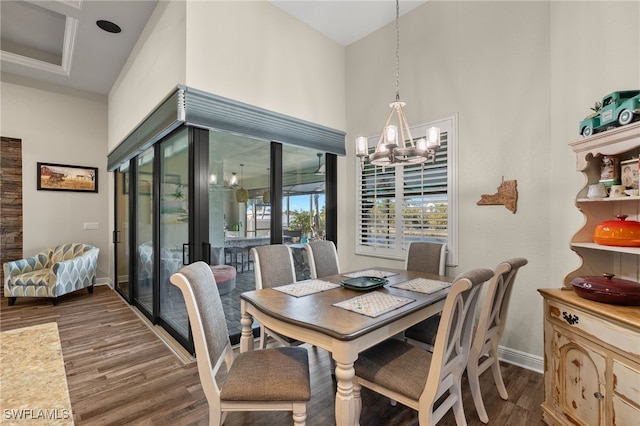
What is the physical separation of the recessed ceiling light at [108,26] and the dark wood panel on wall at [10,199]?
2.72m

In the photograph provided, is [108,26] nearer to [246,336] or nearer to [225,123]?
[225,123]

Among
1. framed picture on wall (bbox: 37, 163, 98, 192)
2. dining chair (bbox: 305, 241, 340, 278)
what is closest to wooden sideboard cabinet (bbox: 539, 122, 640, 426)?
dining chair (bbox: 305, 241, 340, 278)

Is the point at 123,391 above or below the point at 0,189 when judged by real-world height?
below

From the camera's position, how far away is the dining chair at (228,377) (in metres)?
1.37

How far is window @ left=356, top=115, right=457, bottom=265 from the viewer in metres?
2.95

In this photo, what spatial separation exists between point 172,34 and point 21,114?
3.83m

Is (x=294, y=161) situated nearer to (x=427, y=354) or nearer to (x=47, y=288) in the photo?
(x=427, y=354)

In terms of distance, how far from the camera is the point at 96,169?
17.3ft

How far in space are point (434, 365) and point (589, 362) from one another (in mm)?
878

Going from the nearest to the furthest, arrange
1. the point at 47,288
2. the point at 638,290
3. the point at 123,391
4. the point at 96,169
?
the point at 638,290
the point at 123,391
the point at 47,288
the point at 96,169

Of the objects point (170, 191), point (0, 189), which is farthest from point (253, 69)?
point (0, 189)

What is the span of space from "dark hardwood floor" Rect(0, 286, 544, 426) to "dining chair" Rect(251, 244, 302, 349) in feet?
1.90

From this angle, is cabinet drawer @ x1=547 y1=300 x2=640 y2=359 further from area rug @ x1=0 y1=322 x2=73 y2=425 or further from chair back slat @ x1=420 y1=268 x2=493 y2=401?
area rug @ x1=0 y1=322 x2=73 y2=425

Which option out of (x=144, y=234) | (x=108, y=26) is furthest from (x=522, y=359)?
(x=108, y=26)
